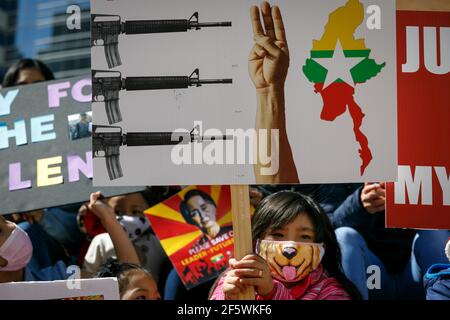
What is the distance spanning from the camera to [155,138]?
12.9 ft

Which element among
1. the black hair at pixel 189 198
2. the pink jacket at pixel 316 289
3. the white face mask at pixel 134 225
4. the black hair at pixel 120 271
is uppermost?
the black hair at pixel 189 198

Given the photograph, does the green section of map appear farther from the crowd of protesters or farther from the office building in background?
the office building in background

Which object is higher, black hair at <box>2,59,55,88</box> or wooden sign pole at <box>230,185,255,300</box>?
black hair at <box>2,59,55,88</box>

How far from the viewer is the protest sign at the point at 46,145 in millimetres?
4121

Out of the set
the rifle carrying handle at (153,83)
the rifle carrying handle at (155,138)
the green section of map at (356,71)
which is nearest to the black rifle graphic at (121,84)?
the rifle carrying handle at (153,83)

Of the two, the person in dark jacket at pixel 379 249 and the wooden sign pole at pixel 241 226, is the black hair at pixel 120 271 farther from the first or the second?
the person in dark jacket at pixel 379 249

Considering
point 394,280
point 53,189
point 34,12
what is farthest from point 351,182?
point 34,12

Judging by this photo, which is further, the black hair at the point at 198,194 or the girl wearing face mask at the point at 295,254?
the black hair at the point at 198,194

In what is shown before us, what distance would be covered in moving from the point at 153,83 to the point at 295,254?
107 cm

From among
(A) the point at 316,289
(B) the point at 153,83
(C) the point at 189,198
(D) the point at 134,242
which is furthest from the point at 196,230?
(B) the point at 153,83

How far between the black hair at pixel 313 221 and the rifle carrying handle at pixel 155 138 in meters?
0.54

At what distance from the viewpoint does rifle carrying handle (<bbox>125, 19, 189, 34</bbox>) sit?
3973 mm

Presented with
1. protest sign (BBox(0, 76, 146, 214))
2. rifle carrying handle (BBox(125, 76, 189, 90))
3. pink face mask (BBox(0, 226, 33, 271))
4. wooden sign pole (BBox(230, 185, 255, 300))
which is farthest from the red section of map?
pink face mask (BBox(0, 226, 33, 271))

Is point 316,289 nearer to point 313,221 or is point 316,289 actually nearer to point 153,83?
point 313,221
